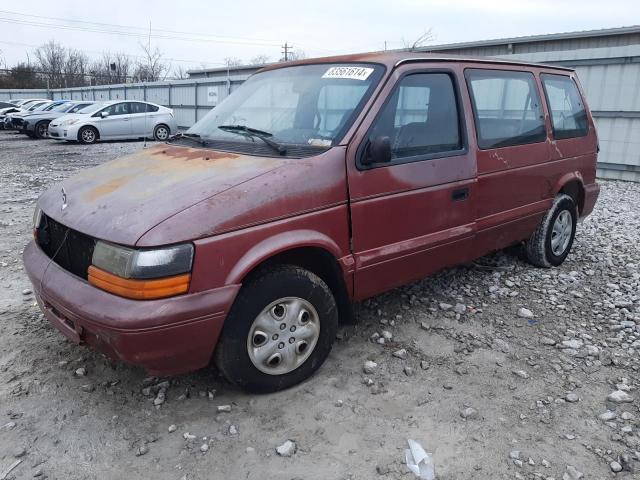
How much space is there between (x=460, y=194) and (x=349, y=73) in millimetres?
1158

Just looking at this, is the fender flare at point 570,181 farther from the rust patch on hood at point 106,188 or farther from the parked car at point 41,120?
the parked car at point 41,120

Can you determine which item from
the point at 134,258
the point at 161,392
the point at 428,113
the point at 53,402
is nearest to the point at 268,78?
the point at 428,113

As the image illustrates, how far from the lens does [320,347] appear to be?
3.01m

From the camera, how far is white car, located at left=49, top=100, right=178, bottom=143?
17047mm

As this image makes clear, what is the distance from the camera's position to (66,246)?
9.03 feet

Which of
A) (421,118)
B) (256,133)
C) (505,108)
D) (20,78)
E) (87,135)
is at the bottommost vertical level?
(87,135)

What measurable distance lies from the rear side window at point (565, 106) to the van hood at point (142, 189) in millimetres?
3019

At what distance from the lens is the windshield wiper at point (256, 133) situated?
117 inches

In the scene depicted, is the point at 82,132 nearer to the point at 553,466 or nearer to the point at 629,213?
the point at 629,213

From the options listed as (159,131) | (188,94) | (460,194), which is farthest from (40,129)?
(460,194)

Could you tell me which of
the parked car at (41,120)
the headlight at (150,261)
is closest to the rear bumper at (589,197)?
the headlight at (150,261)

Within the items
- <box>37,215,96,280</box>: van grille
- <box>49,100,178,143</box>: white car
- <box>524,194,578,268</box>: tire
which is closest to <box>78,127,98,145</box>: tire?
<box>49,100,178,143</box>: white car

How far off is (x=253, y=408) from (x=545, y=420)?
5.15 ft

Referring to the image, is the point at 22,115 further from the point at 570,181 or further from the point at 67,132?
the point at 570,181
